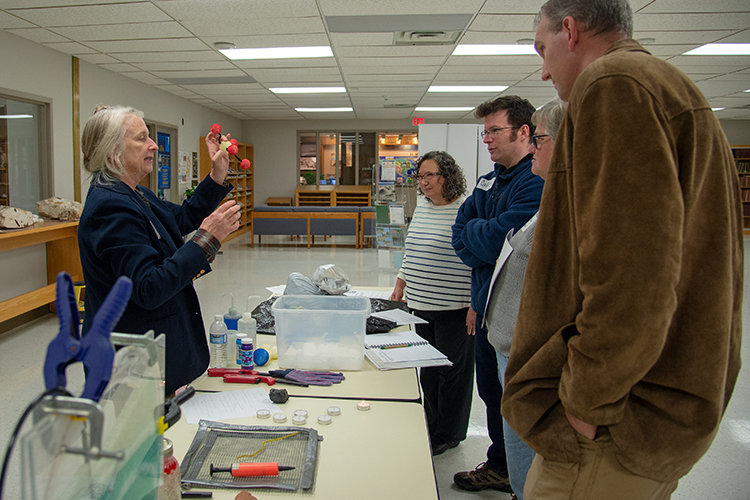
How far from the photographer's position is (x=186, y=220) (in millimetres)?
2068

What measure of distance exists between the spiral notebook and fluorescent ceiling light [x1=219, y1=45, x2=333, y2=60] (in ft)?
15.1

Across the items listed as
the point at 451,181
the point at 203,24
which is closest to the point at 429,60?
the point at 203,24

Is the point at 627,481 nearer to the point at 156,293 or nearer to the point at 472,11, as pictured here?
the point at 156,293

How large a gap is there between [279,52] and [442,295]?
4.66 metres

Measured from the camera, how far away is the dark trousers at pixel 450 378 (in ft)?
8.36

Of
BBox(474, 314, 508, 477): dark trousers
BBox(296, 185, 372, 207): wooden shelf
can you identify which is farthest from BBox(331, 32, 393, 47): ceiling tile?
BBox(296, 185, 372, 207): wooden shelf

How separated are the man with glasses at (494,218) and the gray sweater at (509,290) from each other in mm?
339

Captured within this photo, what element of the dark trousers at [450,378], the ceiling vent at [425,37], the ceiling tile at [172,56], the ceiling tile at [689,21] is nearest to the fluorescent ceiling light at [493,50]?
the ceiling vent at [425,37]

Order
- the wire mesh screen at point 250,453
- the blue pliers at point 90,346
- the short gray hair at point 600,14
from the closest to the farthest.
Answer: the blue pliers at point 90,346
the short gray hair at point 600,14
the wire mesh screen at point 250,453

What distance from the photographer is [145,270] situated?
1.42 metres

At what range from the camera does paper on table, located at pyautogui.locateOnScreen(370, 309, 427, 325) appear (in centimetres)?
232

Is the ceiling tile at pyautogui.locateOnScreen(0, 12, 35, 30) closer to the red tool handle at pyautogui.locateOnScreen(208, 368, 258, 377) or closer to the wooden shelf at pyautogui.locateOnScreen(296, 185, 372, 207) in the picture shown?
the red tool handle at pyautogui.locateOnScreen(208, 368, 258, 377)

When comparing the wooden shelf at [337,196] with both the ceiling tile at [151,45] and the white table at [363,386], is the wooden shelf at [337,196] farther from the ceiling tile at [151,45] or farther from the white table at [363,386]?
the white table at [363,386]

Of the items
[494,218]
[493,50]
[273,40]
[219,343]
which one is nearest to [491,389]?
[494,218]
